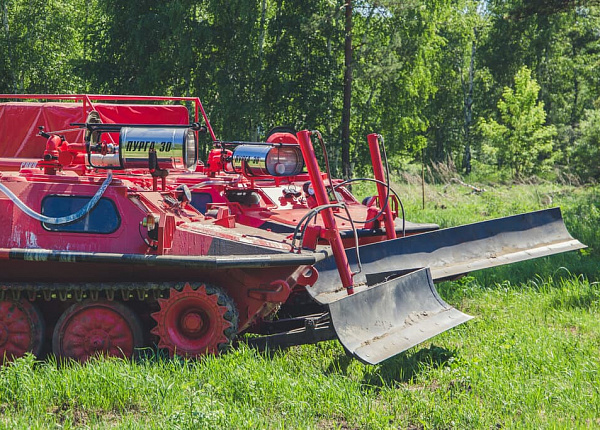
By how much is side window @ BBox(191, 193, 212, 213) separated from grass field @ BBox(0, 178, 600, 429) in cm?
288

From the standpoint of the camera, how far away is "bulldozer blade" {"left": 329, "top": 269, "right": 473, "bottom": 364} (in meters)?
5.79

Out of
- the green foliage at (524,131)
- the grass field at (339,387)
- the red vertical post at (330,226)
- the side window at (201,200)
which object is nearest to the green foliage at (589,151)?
the green foliage at (524,131)

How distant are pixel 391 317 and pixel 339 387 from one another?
38.0 inches

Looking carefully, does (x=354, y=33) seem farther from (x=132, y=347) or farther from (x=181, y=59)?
(x=132, y=347)

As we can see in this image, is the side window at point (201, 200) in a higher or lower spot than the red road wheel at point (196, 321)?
higher

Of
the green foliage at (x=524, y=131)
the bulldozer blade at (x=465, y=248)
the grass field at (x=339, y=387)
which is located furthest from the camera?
the green foliage at (x=524, y=131)

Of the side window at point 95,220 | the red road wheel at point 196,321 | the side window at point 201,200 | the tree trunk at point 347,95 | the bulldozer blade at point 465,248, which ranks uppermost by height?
the tree trunk at point 347,95

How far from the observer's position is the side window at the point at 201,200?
9.02 meters

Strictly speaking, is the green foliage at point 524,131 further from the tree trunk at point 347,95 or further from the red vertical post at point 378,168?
the red vertical post at point 378,168

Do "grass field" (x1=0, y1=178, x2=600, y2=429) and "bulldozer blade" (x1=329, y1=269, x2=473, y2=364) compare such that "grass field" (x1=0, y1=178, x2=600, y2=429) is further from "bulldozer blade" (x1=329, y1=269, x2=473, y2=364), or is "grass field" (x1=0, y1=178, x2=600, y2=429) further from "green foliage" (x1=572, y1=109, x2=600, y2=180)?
"green foliage" (x1=572, y1=109, x2=600, y2=180)

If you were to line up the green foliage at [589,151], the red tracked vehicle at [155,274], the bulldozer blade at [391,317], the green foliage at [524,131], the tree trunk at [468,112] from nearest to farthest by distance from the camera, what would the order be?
the bulldozer blade at [391,317]
the red tracked vehicle at [155,274]
the green foliage at [589,151]
the green foliage at [524,131]
the tree trunk at [468,112]

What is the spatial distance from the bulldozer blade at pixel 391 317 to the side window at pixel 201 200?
3.29m

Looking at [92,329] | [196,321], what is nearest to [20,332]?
[92,329]

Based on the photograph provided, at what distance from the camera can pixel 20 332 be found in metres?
6.32
